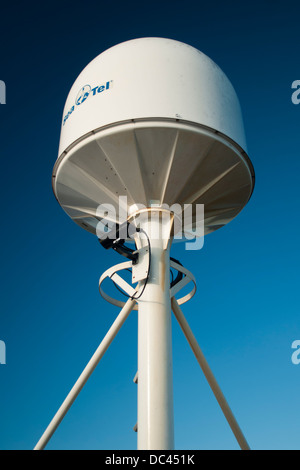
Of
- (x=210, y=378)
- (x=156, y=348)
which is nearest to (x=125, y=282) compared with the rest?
(x=156, y=348)

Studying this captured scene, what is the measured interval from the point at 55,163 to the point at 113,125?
1.60 metres

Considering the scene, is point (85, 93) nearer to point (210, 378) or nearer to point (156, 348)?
point (156, 348)

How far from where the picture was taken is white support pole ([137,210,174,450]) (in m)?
7.74

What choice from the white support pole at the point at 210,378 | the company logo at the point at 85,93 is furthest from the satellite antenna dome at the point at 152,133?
the white support pole at the point at 210,378

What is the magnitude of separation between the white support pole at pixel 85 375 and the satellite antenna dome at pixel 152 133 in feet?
7.35

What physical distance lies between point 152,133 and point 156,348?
3.75 m

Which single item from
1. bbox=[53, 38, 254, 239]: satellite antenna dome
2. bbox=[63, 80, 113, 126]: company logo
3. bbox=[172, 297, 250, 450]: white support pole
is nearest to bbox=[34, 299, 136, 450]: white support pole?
bbox=[172, 297, 250, 450]: white support pole

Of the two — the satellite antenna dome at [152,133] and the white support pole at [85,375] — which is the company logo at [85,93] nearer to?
the satellite antenna dome at [152,133]

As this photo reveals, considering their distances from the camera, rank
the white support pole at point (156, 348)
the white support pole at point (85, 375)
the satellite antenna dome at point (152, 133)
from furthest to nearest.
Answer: the satellite antenna dome at point (152, 133) < the white support pole at point (85, 375) < the white support pole at point (156, 348)

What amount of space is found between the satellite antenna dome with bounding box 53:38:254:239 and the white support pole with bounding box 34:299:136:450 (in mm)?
2239

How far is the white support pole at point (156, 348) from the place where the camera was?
7738 millimetres

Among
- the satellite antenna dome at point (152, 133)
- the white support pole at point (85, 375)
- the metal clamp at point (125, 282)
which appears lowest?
the white support pole at point (85, 375)

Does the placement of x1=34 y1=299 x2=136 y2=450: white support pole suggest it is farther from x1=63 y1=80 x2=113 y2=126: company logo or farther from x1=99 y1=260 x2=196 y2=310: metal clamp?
x1=63 y1=80 x2=113 y2=126: company logo

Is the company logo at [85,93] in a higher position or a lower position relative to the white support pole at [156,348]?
higher
